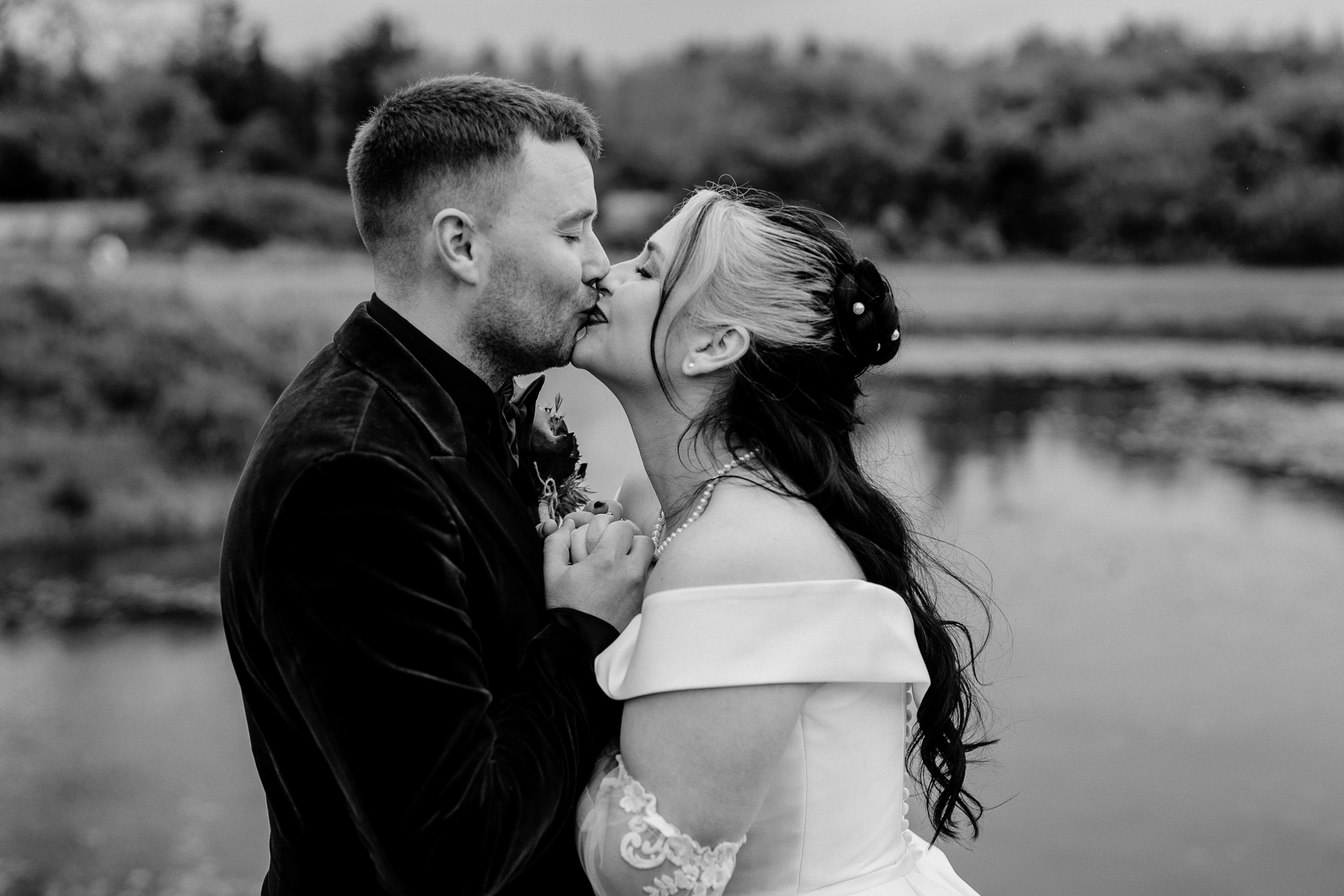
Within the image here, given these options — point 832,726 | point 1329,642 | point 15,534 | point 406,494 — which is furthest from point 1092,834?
point 15,534

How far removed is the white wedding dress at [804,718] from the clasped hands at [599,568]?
9 centimetres

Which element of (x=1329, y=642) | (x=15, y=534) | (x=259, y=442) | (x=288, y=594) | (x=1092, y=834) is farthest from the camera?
(x=15, y=534)

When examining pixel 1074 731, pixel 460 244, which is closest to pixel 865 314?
pixel 460 244

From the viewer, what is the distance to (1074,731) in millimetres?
10062

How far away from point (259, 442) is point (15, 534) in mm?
14727

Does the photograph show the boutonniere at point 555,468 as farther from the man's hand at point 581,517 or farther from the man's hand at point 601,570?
the man's hand at point 601,570

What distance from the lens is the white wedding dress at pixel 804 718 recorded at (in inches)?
82.0

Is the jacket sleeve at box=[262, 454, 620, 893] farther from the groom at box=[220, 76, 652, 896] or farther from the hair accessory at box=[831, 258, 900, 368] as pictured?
the hair accessory at box=[831, 258, 900, 368]

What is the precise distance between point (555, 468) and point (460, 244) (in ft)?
1.84

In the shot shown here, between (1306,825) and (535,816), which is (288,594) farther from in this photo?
(1306,825)

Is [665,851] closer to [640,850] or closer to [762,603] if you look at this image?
[640,850]

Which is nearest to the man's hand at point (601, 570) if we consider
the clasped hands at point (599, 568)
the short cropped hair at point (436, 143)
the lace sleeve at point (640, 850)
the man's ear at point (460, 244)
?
the clasped hands at point (599, 568)

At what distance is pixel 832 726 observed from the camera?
226cm

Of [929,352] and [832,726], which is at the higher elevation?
[832,726]
